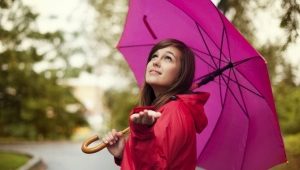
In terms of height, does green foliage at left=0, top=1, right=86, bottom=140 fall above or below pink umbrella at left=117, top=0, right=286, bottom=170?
above

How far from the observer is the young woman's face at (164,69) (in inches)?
119

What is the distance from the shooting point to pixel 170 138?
256 cm

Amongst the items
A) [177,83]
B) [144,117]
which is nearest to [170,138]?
[144,117]

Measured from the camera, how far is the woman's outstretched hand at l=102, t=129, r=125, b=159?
10.4 feet

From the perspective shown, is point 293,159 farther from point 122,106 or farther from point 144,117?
point 122,106

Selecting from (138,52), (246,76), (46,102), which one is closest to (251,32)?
(138,52)

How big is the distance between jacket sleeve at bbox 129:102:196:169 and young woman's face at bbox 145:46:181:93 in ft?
1.03

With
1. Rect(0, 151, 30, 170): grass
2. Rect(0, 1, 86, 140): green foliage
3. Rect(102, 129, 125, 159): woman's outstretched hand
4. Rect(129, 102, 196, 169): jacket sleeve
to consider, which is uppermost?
Rect(0, 1, 86, 140): green foliage

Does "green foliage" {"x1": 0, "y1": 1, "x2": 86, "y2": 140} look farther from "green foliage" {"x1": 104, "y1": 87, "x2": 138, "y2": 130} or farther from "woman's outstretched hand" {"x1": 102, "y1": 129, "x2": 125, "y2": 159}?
"woman's outstretched hand" {"x1": 102, "y1": 129, "x2": 125, "y2": 159}

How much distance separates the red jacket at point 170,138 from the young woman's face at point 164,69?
214 millimetres

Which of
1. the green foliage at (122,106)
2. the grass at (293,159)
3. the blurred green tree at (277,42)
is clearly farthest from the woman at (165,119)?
the green foliage at (122,106)

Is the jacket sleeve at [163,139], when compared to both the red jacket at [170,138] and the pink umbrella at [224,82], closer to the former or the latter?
the red jacket at [170,138]

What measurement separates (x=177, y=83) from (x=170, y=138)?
0.53m

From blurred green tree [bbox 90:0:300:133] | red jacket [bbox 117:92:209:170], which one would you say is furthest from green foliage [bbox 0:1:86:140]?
red jacket [bbox 117:92:209:170]
